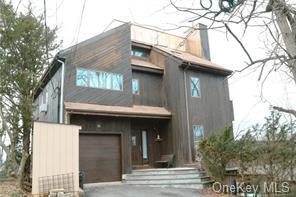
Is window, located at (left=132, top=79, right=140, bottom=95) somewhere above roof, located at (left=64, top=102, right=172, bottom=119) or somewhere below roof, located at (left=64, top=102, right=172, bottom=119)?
above

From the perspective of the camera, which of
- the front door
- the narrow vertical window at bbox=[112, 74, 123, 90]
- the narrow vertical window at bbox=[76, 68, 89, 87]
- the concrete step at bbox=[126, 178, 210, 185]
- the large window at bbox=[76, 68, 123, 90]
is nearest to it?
the concrete step at bbox=[126, 178, 210, 185]

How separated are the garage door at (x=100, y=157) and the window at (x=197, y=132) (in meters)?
4.08

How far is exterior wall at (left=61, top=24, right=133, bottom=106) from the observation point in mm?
14086

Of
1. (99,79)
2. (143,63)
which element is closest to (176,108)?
(143,63)

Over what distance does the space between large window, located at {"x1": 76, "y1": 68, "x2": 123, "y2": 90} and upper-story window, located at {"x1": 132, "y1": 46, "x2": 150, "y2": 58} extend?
3448 mm

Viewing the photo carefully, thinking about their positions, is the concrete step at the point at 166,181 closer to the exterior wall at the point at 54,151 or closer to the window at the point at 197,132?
the exterior wall at the point at 54,151

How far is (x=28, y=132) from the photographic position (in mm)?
12359

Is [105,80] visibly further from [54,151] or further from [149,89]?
[54,151]

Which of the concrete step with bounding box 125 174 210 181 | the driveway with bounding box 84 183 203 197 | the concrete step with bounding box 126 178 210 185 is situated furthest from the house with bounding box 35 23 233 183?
the driveway with bounding box 84 183 203 197

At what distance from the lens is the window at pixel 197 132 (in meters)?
16.5

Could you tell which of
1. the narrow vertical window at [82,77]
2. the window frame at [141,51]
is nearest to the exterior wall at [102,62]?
the narrow vertical window at [82,77]

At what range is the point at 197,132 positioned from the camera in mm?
16750

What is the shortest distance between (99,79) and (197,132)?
19.0 feet

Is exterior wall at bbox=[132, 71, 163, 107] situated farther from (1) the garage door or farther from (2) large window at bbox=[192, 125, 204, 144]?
(1) the garage door
